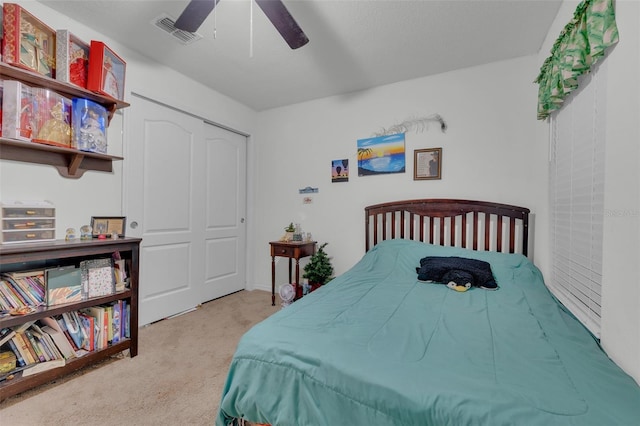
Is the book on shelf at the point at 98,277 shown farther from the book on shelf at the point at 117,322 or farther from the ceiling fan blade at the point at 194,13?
the ceiling fan blade at the point at 194,13

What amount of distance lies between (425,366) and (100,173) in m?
2.62

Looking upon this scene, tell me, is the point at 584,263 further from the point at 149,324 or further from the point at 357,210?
the point at 149,324

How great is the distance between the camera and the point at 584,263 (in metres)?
1.46

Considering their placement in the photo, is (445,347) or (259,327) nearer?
(445,347)

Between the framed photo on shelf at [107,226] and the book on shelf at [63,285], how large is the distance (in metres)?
0.31

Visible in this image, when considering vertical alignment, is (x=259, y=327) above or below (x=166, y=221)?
below

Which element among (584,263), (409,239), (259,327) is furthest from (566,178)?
(259,327)

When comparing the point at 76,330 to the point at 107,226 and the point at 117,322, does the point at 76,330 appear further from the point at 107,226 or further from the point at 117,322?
the point at 107,226

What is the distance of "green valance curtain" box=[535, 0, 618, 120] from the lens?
3.78 feet

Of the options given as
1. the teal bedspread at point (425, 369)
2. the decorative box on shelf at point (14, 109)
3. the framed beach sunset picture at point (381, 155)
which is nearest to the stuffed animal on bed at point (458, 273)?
the teal bedspread at point (425, 369)

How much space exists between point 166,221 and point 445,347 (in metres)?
2.67

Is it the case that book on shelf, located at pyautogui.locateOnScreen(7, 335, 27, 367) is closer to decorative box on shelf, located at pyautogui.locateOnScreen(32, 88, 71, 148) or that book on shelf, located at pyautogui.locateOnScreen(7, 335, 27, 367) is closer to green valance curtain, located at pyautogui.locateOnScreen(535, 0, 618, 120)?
decorative box on shelf, located at pyautogui.locateOnScreen(32, 88, 71, 148)

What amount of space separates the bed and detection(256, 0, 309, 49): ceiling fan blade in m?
1.56

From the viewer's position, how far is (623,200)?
1047 mm
